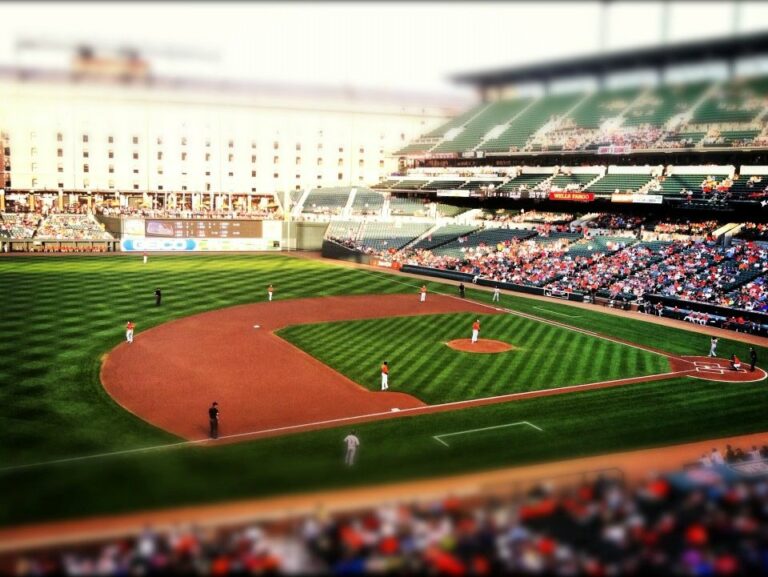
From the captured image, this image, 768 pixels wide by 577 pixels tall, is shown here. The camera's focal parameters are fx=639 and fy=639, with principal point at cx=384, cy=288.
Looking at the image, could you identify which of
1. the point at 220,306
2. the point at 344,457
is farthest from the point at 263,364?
the point at 220,306

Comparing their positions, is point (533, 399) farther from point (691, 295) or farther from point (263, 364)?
point (691, 295)

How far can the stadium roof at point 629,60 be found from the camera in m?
30.6

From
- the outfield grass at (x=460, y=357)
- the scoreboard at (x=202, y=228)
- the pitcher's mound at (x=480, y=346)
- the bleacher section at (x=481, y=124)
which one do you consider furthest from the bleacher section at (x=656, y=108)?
the scoreboard at (x=202, y=228)

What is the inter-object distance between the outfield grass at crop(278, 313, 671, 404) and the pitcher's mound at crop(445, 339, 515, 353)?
0.43 m

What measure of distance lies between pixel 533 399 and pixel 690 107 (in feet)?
122

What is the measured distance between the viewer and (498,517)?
738cm

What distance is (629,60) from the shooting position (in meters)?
55.4

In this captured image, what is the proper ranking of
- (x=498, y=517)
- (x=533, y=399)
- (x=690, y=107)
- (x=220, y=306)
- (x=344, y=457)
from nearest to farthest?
1. (x=498, y=517)
2. (x=344, y=457)
3. (x=533, y=399)
4. (x=220, y=306)
5. (x=690, y=107)

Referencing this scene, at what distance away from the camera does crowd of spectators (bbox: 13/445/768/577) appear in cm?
646

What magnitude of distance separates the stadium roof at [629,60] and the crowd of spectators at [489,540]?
68.5 ft

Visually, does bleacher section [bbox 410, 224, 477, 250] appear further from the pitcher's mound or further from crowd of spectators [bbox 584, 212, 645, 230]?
the pitcher's mound

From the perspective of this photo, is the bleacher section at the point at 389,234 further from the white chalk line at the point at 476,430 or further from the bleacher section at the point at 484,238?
the white chalk line at the point at 476,430

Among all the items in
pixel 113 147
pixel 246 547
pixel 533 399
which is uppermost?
pixel 113 147

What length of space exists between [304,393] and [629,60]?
1897 inches
